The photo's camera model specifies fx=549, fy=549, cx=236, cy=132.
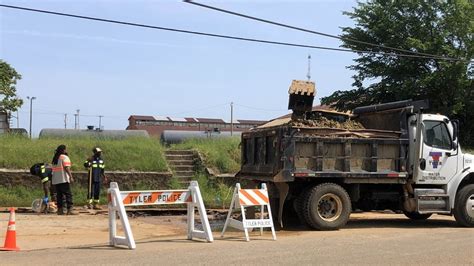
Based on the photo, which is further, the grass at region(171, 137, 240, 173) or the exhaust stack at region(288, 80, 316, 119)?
the grass at region(171, 137, 240, 173)

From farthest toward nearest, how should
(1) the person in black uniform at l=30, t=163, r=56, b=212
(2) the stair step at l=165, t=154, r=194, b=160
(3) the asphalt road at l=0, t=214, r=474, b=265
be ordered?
(2) the stair step at l=165, t=154, r=194, b=160
(1) the person in black uniform at l=30, t=163, r=56, b=212
(3) the asphalt road at l=0, t=214, r=474, b=265

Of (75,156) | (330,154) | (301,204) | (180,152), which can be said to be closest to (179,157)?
(180,152)

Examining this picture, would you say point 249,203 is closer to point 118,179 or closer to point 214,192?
point 214,192

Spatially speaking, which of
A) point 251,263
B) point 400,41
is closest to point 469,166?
point 251,263

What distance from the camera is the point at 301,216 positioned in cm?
1209

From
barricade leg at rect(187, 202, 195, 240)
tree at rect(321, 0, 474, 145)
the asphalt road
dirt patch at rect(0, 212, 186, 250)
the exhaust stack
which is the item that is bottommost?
dirt patch at rect(0, 212, 186, 250)

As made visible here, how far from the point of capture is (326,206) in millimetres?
12281

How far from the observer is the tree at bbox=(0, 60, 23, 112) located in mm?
46812

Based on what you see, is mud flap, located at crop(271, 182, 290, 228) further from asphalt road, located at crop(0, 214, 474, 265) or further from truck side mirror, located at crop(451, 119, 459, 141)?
truck side mirror, located at crop(451, 119, 459, 141)

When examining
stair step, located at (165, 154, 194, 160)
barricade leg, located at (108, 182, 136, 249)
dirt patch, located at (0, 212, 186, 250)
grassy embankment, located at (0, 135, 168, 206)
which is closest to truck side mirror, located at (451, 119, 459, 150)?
dirt patch, located at (0, 212, 186, 250)

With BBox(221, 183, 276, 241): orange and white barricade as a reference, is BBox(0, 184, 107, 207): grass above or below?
below

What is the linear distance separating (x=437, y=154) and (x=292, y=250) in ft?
17.9

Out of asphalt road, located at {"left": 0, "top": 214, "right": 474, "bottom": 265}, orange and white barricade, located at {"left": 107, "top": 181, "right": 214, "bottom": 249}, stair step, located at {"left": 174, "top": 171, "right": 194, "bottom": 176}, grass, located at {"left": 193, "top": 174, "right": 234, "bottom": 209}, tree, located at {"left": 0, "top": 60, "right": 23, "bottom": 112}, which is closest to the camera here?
asphalt road, located at {"left": 0, "top": 214, "right": 474, "bottom": 265}

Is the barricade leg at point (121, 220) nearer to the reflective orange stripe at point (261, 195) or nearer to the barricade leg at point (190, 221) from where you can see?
the barricade leg at point (190, 221)
